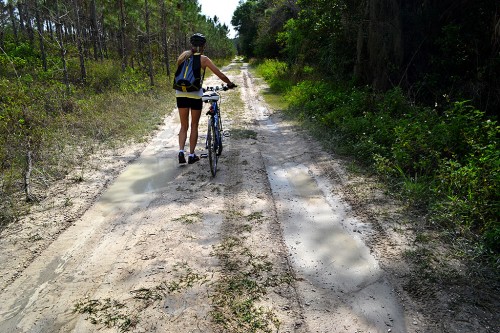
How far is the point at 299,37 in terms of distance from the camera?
56.3 feet

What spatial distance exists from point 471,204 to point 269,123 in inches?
269

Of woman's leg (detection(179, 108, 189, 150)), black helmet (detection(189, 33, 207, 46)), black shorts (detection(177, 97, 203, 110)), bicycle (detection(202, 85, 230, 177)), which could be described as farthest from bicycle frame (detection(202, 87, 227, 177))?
black helmet (detection(189, 33, 207, 46))

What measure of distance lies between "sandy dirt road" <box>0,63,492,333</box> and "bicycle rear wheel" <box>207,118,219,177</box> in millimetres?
242

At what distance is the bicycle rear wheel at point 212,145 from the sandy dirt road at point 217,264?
0.24m

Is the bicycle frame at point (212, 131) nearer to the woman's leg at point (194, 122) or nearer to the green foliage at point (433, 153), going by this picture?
the woman's leg at point (194, 122)

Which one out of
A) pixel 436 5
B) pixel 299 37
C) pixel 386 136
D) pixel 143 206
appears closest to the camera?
pixel 143 206

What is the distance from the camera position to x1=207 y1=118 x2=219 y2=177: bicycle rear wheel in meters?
5.61

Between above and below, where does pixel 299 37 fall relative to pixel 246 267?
above

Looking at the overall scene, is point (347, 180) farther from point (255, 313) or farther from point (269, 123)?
point (269, 123)

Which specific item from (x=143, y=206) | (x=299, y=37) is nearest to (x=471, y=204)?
(x=143, y=206)

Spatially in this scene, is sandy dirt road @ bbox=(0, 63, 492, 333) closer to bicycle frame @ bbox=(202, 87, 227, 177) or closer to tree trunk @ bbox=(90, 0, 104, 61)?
bicycle frame @ bbox=(202, 87, 227, 177)

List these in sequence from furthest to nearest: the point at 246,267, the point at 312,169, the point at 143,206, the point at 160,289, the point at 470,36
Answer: the point at 470,36 → the point at 312,169 → the point at 143,206 → the point at 246,267 → the point at 160,289

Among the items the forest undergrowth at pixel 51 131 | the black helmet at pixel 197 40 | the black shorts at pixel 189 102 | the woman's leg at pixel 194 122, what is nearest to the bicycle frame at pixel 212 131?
the black shorts at pixel 189 102

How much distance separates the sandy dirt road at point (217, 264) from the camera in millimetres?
2648
